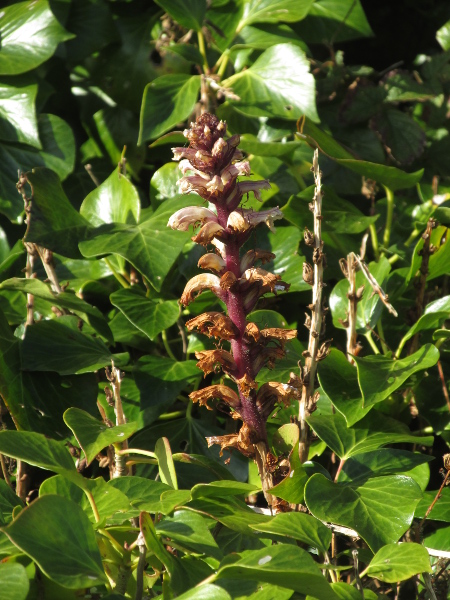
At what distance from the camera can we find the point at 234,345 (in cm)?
82

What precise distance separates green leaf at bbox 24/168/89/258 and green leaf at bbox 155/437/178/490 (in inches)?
16.9

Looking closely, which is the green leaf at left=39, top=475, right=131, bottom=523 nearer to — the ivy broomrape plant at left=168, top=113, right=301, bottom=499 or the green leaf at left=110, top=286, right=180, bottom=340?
the ivy broomrape plant at left=168, top=113, right=301, bottom=499

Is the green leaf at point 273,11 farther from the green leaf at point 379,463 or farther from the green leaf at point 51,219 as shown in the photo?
the green leaf at point 379,463

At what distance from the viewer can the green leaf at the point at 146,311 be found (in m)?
1.09

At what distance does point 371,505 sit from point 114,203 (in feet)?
2.32

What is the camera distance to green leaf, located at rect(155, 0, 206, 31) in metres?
1.46

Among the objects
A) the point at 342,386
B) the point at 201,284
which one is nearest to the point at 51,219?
the point at 201,284

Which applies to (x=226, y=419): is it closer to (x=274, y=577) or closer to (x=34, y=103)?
(x=274, y=577)

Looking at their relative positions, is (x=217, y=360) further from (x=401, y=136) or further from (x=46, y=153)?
(x=401, y=136)

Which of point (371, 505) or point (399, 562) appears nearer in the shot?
point (399, 562)

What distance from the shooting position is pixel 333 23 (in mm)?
1750

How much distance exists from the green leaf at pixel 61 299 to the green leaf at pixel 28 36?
2.01 ft

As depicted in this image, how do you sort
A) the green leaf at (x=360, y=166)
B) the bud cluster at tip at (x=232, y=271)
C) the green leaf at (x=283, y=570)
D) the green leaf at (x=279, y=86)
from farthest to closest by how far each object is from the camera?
the green leaf at (x=279, y=86) < the green leaf at (x=360, y=166) < the bud cluster at tip at (x=232, y=271) < the green leaf at (x=283, y=570)

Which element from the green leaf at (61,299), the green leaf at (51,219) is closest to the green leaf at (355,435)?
the green leaf at (61,299)
